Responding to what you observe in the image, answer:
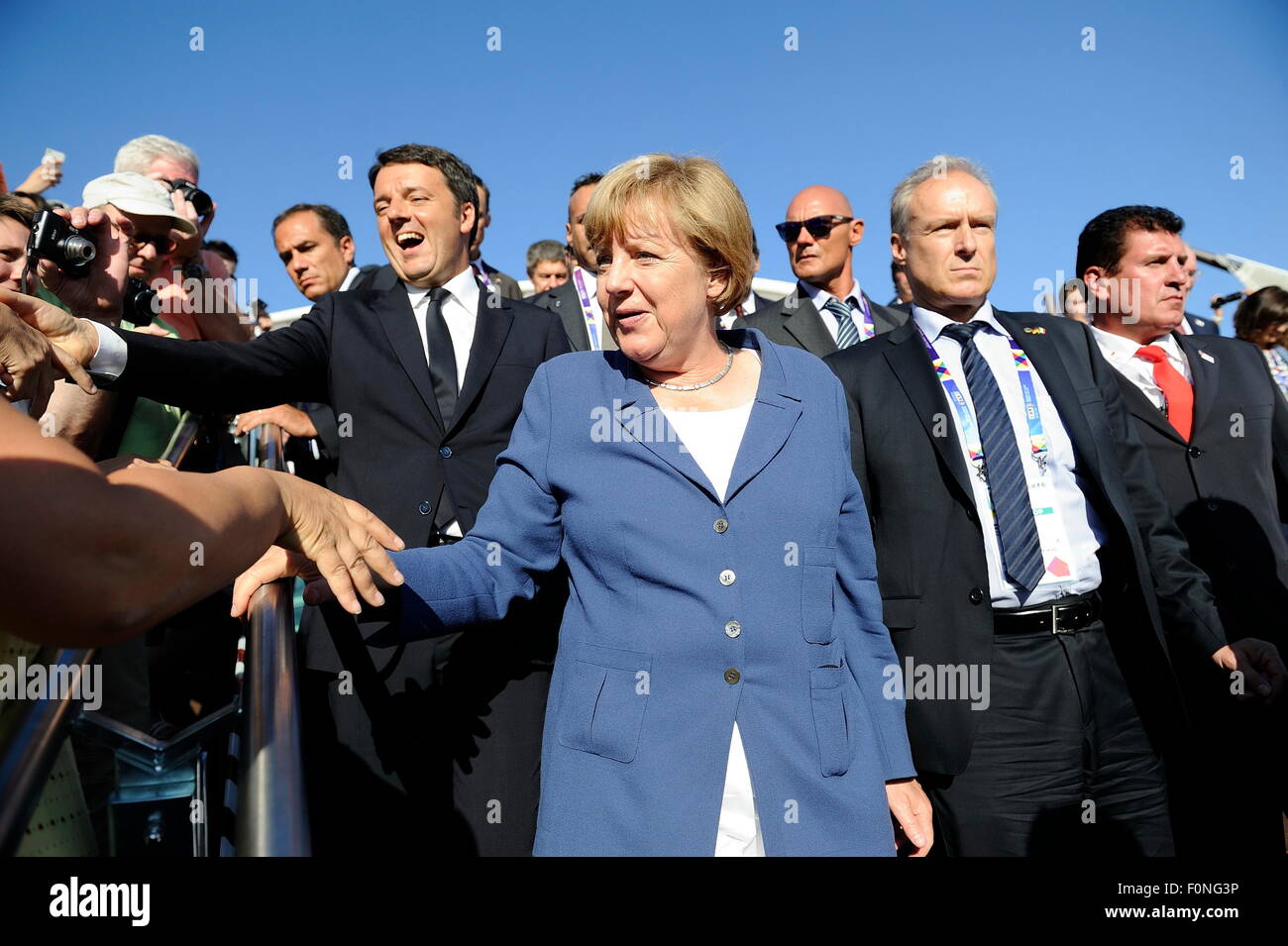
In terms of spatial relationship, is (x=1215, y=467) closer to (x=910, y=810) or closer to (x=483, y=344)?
(x=910, y=810)

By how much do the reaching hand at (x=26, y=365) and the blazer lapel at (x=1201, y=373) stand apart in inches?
158

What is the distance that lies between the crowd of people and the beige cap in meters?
0.01

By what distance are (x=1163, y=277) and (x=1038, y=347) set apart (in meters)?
1.38

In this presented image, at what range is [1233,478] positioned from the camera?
→ 4156 mm

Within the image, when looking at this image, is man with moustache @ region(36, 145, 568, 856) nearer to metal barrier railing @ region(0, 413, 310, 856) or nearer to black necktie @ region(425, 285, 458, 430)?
black necktie @ region(425, 285, 458, 430)

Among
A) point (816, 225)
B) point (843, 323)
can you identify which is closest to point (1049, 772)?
point (843, 323)

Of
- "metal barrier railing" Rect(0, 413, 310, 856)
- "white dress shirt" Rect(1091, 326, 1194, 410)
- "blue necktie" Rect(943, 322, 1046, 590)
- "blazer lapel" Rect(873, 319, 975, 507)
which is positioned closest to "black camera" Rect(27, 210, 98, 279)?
"metal barrier railing" Rect(0, 413, 310, 856)

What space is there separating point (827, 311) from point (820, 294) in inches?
5.6

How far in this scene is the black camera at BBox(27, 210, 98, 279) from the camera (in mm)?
3027

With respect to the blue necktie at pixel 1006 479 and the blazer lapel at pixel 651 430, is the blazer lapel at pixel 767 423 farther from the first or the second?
the blue necktie at pixel 1006 479

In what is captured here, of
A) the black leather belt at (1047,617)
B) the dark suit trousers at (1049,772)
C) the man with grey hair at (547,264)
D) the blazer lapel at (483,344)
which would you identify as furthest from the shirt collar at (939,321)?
the man with grey hair at (547,264)

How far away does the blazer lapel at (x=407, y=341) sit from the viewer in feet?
11.8

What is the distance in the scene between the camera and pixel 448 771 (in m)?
3.51
